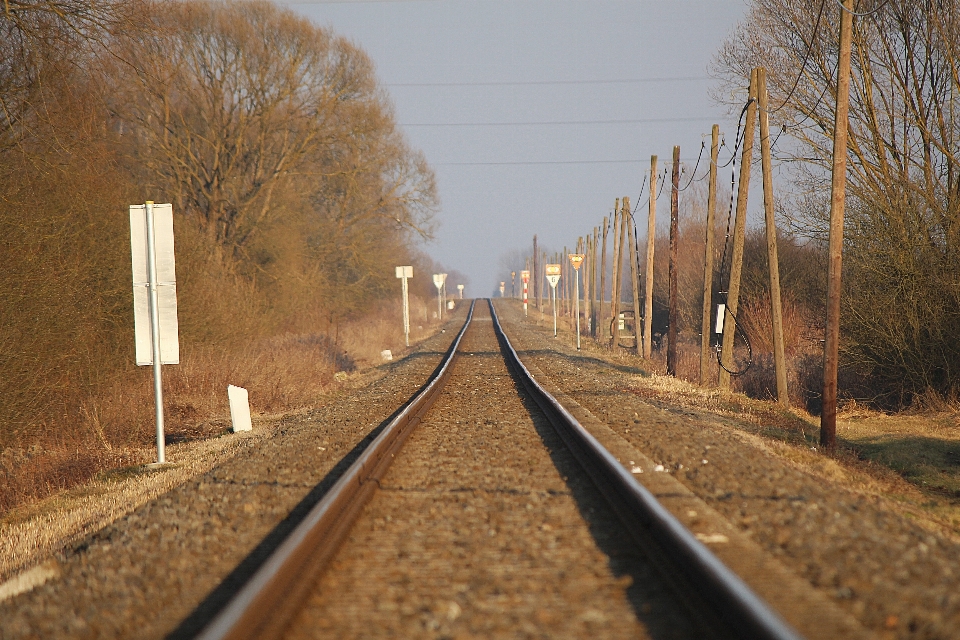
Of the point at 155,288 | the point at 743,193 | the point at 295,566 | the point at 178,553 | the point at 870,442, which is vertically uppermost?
the point at 743,193

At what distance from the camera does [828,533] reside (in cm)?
489

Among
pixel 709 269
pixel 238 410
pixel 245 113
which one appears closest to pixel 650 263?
pixel 709 269

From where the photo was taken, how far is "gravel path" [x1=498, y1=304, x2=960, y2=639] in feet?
11.9

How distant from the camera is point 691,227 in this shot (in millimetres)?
58844

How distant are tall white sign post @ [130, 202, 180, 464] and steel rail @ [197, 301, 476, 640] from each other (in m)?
3.84

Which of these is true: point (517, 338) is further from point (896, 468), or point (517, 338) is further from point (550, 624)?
point (550, 624)

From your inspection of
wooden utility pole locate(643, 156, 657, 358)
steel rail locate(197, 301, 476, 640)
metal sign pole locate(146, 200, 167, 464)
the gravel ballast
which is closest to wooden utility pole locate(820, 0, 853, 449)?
the gravel ballast

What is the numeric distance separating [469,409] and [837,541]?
24.5 feet

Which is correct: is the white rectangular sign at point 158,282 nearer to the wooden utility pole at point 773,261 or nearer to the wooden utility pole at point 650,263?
the wooden utility pole at point 773,261

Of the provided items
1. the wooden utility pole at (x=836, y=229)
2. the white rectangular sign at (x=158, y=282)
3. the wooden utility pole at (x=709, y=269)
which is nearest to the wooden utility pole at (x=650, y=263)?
the wooden utility pole at (x=709, y=269)

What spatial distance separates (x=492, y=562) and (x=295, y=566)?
3.70ft

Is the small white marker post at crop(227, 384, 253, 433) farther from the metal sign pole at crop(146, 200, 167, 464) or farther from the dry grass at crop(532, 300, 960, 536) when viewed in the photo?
the dry grass at crop(532, 300, 960, 536)

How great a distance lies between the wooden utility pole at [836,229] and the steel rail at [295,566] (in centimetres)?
789

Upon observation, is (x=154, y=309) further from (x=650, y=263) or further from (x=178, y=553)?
(x=650, y=263)
